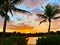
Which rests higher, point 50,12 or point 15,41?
point 50,12

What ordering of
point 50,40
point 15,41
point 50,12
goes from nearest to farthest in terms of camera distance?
1. point 15,41
2. point 50,40
3. point 50,12

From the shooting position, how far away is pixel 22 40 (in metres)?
27.5

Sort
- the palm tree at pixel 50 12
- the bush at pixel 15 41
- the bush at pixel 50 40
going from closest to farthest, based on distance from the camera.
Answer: the bush at pixel 15 41, the bush at pixel 50 40, the palm tree at pixel 50 12

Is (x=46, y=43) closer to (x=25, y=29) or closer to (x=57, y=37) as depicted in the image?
(x=57, y=37)

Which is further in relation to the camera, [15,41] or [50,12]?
[50,12]

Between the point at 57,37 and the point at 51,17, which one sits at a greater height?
the point at 51,17

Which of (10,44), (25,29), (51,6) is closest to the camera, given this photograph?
(10,44)

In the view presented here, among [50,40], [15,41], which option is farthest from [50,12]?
[15,41]

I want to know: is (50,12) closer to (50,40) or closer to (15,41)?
(50,40)

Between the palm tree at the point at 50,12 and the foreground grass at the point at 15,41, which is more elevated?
the palm tree at the point at 50,12

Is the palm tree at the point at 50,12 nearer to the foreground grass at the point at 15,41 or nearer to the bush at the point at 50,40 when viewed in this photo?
the bush at the point at 50,40

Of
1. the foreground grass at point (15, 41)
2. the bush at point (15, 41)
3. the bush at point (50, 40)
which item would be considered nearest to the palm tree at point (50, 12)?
the bush at point (50, 40)

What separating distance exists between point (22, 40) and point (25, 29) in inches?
493

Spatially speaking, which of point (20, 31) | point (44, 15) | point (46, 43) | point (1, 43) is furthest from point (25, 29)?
point (1, 43)
